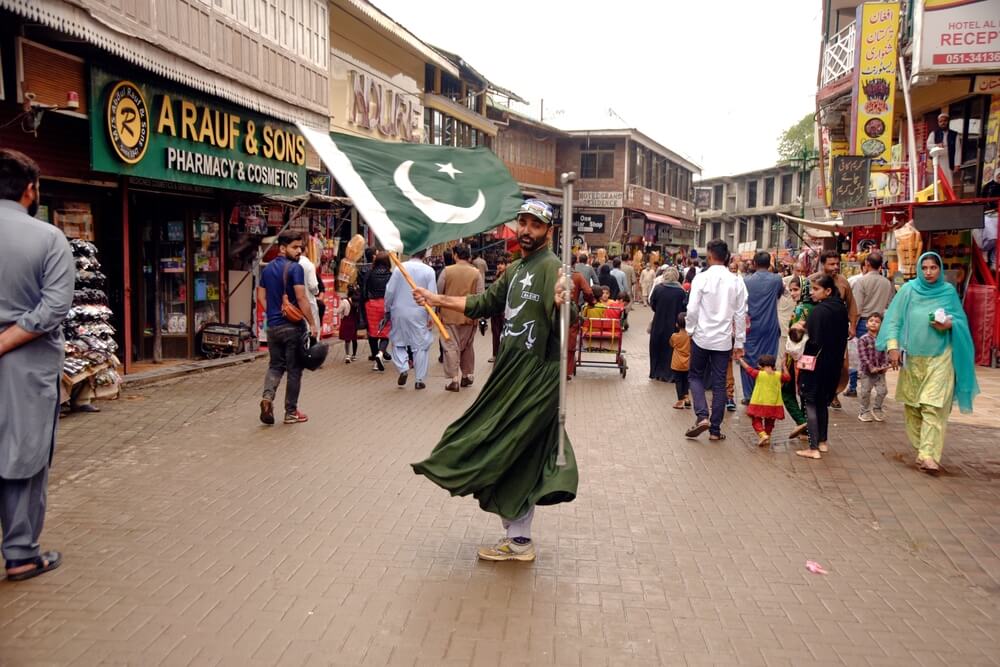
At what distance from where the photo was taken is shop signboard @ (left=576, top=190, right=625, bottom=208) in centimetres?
4357

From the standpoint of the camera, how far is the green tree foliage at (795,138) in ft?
191

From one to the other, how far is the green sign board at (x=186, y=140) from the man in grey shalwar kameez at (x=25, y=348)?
6.39 metres

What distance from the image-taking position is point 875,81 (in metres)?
15.9

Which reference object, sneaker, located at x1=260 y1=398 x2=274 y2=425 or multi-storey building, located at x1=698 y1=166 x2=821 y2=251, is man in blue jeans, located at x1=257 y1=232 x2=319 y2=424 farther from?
multi-storey building, located at x1=698 y1=166 x2=821 y2=251

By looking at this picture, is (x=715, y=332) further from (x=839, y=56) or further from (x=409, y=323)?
(x=839, y=56)

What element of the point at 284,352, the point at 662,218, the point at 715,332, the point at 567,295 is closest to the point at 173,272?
the point at 284,352

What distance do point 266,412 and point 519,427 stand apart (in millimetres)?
4699

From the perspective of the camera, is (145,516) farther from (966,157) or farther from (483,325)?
(966,157)

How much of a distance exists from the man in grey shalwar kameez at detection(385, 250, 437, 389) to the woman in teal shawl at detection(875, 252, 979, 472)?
5.89m

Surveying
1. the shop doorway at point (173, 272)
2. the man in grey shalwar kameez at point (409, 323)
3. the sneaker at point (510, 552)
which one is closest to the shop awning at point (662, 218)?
the shop doorway at point (173, 272)

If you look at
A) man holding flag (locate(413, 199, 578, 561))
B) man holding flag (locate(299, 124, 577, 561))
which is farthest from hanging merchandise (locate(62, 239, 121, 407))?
man holding flag (locate(413, 199, 578, 561))

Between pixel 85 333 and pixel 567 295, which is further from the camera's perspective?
pixel 85 333

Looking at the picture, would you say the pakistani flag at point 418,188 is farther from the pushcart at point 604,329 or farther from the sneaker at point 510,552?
the pushcart at point 604,329

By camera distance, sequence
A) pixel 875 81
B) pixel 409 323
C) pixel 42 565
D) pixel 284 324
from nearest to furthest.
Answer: pixel 42 565 < pixel 284 324 < pixel 409 323 < pixel 875 81
